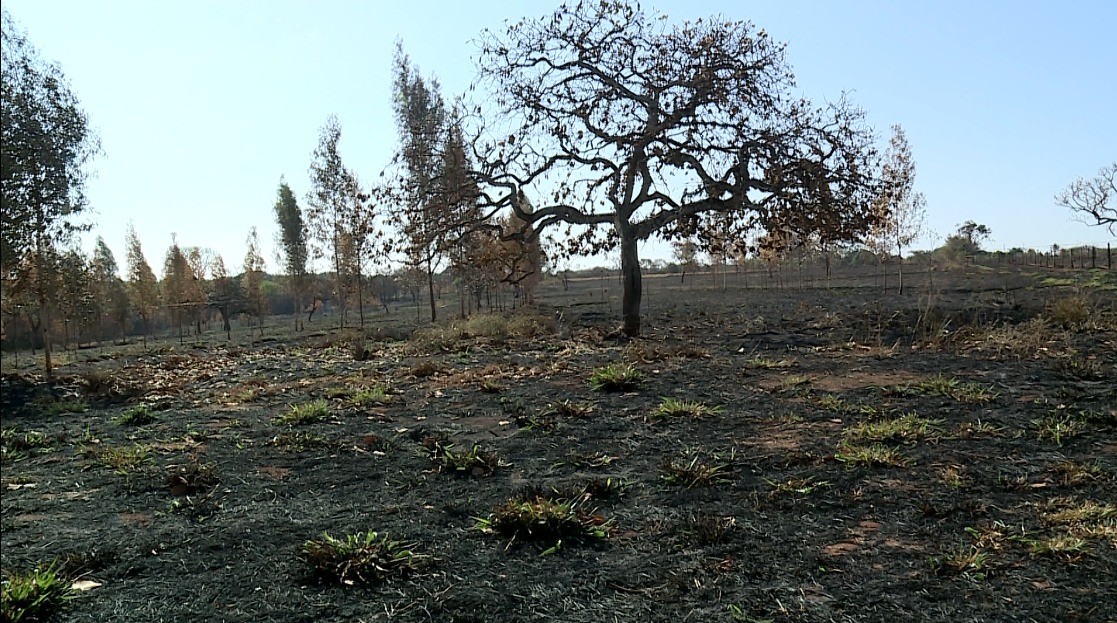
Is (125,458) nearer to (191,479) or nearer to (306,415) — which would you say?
(191,479)

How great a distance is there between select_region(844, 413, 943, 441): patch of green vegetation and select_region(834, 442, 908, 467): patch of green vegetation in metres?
0.27

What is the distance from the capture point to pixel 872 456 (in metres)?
4.01

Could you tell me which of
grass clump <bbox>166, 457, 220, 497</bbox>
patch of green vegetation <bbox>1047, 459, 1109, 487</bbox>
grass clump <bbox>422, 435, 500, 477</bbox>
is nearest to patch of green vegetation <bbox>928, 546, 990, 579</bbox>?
patch of green vegetation <bbox>1047, 459, 1109, 487</bbox>

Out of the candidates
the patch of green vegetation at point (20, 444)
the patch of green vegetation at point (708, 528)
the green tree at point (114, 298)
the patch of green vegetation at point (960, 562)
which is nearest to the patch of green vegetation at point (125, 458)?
the patch of green vegetation at point (20, 444)

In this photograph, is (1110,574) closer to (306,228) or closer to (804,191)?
(804,191)

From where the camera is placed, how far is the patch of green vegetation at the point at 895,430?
4547 mm

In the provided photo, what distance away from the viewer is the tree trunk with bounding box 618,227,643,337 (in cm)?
1319

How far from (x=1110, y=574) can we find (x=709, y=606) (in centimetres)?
146

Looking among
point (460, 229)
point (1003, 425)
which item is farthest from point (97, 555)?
point (460, 229)

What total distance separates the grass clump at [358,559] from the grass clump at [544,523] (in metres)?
0.43

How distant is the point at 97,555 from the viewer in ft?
10.3

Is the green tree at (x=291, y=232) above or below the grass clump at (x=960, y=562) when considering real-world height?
above

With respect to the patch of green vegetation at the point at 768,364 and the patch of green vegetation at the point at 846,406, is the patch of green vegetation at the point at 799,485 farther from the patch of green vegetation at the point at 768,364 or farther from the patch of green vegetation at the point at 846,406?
the patch of green vegetation at the point at 768,364

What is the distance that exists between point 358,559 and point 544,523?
834 mm
